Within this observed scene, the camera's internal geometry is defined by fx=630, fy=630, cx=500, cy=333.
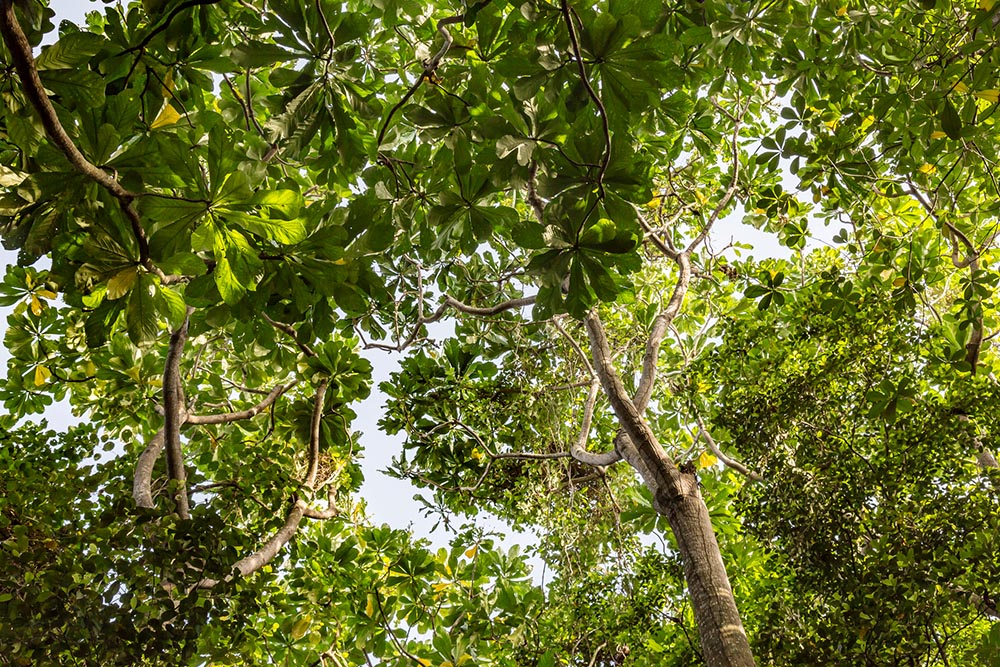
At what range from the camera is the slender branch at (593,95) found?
5.72 ft

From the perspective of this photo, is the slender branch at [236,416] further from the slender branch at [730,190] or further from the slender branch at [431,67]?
the slender branch at [730,190]

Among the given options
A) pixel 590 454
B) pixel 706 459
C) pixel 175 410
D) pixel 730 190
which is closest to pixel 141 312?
pixel 175 410

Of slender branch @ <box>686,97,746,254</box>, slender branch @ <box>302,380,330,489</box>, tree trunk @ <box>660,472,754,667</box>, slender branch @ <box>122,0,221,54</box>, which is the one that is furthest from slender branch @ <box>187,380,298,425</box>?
slender branch @ <box>686,97,746,254</box>

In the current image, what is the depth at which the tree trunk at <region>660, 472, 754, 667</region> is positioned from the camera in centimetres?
293

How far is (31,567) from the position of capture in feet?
9.66

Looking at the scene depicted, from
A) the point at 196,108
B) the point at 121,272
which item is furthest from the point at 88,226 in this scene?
the point at 196,108

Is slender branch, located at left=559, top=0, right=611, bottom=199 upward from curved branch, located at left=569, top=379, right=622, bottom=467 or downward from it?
downward

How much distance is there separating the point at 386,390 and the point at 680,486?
2808 mm

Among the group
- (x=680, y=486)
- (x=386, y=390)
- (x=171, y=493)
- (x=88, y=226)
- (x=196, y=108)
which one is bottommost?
(x=680, y=486)

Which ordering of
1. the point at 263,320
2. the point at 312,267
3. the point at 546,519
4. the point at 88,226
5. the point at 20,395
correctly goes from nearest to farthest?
the point at 88,226 → the point at 312,267 → the point at 263,320 → the point at 20,395 → the point at 546,519

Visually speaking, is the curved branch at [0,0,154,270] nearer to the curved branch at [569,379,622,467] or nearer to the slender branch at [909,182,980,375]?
the curved branch at [569,379,622,467]

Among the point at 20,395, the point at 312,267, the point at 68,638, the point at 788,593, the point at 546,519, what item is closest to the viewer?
the point at 312,267

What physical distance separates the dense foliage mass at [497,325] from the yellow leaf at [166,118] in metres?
0.01

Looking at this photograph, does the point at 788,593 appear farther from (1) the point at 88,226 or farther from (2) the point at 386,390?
(1) the point at 88,226
